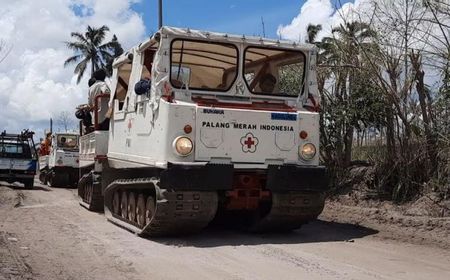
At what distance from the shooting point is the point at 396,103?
12.4 metres

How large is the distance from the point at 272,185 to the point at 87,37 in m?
55.1

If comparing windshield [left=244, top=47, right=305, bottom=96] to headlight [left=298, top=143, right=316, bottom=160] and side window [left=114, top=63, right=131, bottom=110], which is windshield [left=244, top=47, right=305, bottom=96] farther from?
side window [left=114, top=63, right=131, bottom=110]

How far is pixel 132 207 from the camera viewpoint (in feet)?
36.8

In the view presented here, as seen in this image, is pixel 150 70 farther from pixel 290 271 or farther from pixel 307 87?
pixel 290 271

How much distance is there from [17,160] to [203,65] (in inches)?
626

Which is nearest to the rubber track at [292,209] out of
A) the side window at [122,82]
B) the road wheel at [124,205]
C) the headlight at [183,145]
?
the headlight at [183,145]

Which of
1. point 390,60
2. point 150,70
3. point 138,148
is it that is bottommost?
point 138,148

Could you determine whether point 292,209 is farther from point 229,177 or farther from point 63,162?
point 63,162

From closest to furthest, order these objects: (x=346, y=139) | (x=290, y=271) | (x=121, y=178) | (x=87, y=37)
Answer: (x=290, y=271), (x=121, y=178), (x=346, y=139), (x=87, y=37)

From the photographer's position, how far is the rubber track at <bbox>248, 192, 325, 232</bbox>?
9781mm

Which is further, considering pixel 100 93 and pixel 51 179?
pixel 51 179

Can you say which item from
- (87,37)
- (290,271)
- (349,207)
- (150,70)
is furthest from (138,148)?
(87,37)

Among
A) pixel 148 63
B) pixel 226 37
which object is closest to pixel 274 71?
pixel 226 37

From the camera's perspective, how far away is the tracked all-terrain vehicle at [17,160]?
23766 millimetres
